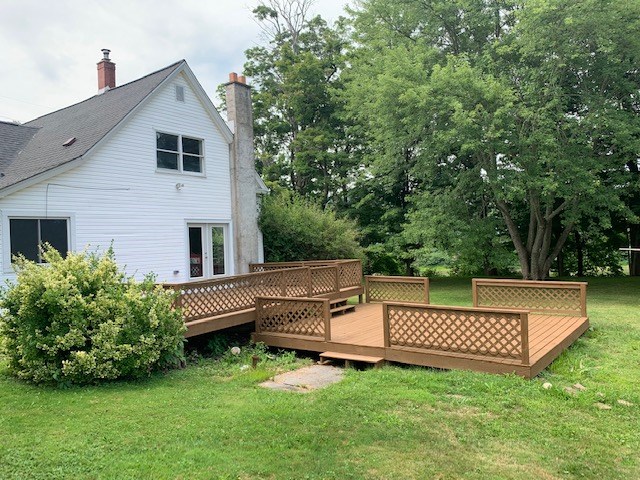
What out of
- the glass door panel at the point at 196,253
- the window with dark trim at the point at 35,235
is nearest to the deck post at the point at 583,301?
the glass door panel at the point at 196,253

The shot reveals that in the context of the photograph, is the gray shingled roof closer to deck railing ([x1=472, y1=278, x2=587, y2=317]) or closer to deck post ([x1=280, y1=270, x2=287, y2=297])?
deck post ([x1=280, y1=270, x2=287, y2=297])

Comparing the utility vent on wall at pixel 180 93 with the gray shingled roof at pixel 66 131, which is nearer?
the gray shingled roof at pixel 66 131

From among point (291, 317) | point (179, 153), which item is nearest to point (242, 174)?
point (179, 153)

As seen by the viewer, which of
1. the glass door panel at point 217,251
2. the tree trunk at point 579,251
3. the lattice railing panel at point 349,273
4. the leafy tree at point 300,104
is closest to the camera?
the lattice railing panel at point 349,273

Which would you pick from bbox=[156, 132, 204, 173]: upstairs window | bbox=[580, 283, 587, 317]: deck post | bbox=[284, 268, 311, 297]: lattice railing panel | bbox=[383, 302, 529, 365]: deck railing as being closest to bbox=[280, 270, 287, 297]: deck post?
bbox=[284, 268, 311, 297]: lattice railing panel

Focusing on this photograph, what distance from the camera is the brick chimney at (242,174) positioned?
47.8 ft

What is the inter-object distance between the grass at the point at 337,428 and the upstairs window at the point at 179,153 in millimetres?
7549

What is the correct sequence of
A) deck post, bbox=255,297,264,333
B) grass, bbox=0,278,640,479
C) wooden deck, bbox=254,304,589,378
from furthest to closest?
1. deck post, bbox=255,297,264,333
2. wooden deck, bbox=254,304,589,378
3. grass, bbox=0,278,640,479

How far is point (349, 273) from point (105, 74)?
34.3ft

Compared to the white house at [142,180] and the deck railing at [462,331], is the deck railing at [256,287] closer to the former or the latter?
the white house at [142,180]

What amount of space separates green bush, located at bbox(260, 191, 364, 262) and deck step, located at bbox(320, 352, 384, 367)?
8.55 meters

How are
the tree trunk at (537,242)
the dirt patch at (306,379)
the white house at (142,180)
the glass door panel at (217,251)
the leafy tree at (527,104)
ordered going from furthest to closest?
1. the tree trunk at (537,242)
2. the leafy tree at (527,104)
3. the glass door panel at (217,251)
4. the white house at (142,180)
5. the dirt patch at (306,379)

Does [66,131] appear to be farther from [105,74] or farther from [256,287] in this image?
[256,287]

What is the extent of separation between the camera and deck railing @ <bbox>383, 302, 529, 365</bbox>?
650cm
